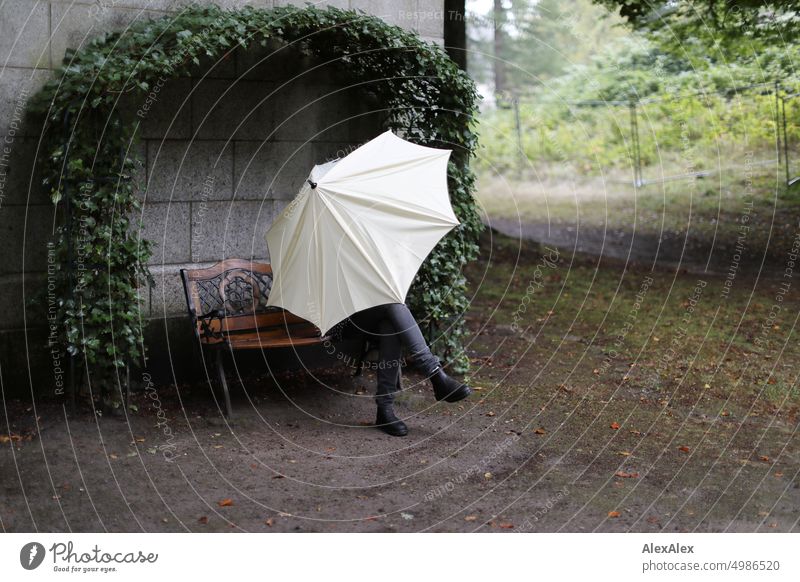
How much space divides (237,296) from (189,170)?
3.57 ft

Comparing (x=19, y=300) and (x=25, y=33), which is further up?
(x=25, y=33)

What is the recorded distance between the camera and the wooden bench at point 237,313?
22.3 ft

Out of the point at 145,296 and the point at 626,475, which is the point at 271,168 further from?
the point at 626,475

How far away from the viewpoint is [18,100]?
6.44 meters

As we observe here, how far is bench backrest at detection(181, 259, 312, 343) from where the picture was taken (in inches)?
280

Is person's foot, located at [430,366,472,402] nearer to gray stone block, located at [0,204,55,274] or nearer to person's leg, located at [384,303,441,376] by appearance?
person's leg, located at [384,303,441,376]

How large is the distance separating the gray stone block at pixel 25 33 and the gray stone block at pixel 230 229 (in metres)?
1.66

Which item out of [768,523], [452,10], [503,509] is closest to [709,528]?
[768,523]

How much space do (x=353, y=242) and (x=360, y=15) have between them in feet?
7.24

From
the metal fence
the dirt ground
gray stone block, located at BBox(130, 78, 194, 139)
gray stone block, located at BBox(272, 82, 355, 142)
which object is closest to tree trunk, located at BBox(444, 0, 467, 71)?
the metal fence

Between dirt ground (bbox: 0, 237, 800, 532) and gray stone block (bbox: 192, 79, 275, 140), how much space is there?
2070mm

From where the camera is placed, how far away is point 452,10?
1264 centimetres
